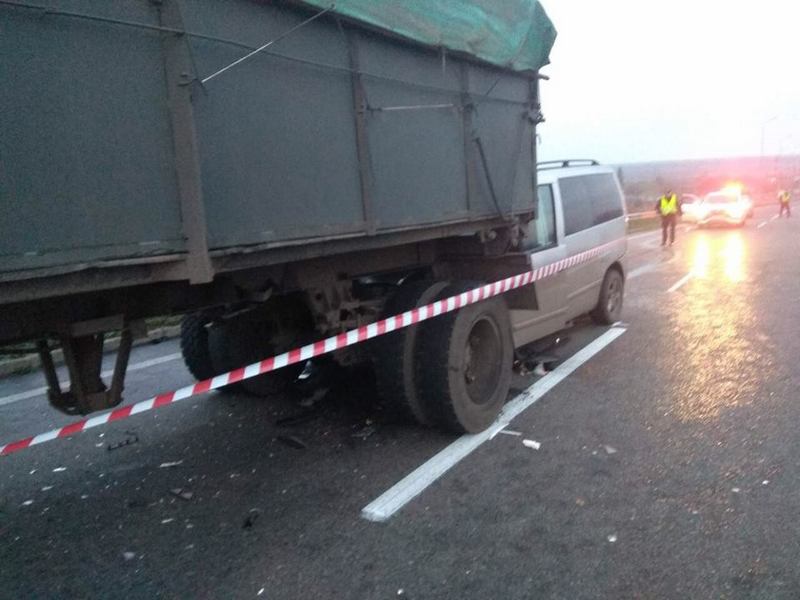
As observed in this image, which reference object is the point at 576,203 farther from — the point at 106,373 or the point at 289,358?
the point at 106,373

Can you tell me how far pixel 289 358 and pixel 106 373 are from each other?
372 centimetres

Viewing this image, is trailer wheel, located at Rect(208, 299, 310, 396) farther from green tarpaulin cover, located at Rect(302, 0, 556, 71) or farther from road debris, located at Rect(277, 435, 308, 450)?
green tarpaulin cover, located at Rect(302, 0, 556, 71)

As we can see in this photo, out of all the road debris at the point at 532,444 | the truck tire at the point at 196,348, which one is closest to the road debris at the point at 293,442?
the truck tire at the point at 196,348

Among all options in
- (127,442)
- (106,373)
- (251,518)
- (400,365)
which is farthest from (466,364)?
(106,373)

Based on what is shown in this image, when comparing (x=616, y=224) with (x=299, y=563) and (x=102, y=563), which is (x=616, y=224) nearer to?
(x=299, y=563)

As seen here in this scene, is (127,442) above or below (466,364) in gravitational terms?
below

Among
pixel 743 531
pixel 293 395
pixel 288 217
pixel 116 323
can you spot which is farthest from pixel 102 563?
pixel 743 531

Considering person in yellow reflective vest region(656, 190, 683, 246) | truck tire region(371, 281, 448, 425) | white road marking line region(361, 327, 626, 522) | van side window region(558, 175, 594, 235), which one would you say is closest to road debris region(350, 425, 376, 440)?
truck tire region(371, 281, 448, 425)

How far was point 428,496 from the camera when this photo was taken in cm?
388

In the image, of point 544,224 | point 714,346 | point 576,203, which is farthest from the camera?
point 576,203

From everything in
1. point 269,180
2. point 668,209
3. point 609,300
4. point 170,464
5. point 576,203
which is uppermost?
point 269,180

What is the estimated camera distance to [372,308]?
187 inches

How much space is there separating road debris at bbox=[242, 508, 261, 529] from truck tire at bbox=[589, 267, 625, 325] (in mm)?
5471

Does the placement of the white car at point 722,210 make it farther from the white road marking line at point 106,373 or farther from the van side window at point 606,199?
the white road marking line at point 106,373
